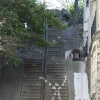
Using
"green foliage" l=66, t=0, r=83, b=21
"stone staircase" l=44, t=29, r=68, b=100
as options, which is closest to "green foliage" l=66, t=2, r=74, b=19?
"green foliage" l=66, t=0, r=83, b=21

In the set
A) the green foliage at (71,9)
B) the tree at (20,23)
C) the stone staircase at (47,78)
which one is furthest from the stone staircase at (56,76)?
the green foliage at (71,9)

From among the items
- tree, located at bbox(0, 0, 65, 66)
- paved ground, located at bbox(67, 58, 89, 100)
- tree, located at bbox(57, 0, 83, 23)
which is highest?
tree, located at bbox(57, 0, 83, 23)

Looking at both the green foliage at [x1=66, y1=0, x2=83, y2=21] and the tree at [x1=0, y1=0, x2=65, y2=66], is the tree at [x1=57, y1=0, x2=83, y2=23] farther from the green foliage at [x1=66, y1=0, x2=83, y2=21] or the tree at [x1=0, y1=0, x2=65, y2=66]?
the tree at [x1=0, y1=0, x2=65, y2=66]

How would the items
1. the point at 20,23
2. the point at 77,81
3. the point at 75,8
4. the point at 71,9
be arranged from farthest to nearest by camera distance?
the point at 71,9, the point at 75,8, the point at 77,81, the point at 20,23

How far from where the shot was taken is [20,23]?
12.1 meters

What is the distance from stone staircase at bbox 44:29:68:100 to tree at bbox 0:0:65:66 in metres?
1.52

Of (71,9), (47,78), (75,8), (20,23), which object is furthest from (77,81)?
(71,9)

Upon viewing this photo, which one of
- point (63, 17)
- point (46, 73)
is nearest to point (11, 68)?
point (46, 73)

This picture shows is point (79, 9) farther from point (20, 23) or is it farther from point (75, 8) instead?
point (20, 23)

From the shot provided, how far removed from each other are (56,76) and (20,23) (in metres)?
3.15

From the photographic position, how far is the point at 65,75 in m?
13.7

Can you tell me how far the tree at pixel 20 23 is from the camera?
11.0m

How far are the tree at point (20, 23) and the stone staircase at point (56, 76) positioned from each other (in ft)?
4.98

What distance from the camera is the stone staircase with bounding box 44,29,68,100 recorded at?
12.5 meters
